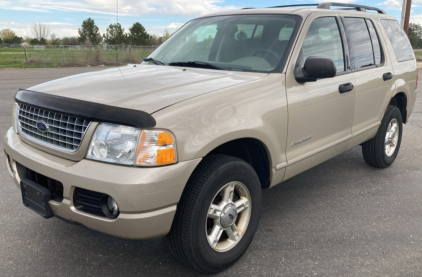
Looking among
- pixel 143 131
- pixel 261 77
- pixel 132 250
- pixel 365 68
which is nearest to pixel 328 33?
pixel 365 68

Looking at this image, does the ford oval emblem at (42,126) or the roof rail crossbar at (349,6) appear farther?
the roof rail crossbar at (349,6)

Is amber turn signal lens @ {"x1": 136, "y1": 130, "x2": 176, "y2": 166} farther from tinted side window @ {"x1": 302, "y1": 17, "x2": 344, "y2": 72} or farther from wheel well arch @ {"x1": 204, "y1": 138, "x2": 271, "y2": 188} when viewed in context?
tinted side window @ {"x1": 302, "y1": 17, "x2": 344, "y2": 72}

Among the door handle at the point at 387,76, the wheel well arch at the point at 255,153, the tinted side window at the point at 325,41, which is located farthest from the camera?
the door handle at the point at 387,76

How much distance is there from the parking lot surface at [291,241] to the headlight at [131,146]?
1.91 ft

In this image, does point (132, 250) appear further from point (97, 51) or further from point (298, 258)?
point (97, 51)

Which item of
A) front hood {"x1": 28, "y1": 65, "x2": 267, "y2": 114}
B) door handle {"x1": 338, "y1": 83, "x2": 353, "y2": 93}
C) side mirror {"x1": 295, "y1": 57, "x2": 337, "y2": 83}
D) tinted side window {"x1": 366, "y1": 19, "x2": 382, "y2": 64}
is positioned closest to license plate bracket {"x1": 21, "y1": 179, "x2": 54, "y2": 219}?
front hood {"x1": 28, "y1": 65, "x2": 267, "y2": 114}

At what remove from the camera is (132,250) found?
314cm

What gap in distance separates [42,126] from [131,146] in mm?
773

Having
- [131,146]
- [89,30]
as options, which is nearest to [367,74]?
[131,146]

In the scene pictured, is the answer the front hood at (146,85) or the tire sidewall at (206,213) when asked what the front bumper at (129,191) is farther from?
the front hood at (146,85)

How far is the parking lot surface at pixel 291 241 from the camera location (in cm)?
287

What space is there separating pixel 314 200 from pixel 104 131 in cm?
254

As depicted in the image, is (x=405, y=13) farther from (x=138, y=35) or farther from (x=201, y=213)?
(x=138, y=35)

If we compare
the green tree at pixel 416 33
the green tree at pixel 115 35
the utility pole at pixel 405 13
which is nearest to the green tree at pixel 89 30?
the green tree at pixel 115 35
